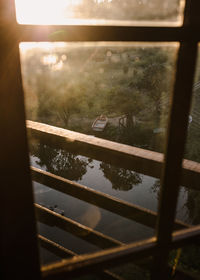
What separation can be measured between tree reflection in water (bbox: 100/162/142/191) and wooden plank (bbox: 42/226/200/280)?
2422 centimetres

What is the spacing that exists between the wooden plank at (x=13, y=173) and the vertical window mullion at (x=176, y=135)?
0.52 m

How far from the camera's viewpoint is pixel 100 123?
3641 centimetres

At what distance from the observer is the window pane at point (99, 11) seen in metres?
0.72

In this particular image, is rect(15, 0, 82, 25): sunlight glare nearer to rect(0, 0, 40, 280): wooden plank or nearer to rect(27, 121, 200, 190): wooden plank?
rect(0, 0, 40, 280): wooden plank

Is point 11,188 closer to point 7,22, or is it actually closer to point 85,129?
point 7,22

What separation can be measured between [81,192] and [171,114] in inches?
55.8

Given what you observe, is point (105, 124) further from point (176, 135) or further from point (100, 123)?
point (176, 135)

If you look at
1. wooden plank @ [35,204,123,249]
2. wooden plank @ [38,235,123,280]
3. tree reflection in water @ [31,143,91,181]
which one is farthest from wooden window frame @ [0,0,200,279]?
tree reflection in water @ [31,143,91,181]

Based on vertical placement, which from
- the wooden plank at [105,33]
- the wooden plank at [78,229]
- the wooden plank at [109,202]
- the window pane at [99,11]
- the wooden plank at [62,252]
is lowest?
the wooden plank at [62,252]

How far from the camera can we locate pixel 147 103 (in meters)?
33.5

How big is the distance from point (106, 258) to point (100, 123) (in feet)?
117

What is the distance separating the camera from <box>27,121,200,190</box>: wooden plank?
152 centimetres

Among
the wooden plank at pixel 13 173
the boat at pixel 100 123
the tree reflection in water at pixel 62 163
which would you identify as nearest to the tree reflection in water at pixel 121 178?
the tree reflection in water at pixel 62 163

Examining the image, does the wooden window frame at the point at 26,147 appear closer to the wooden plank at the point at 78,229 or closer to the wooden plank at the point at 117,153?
the wooden plank at the point at 117,153
